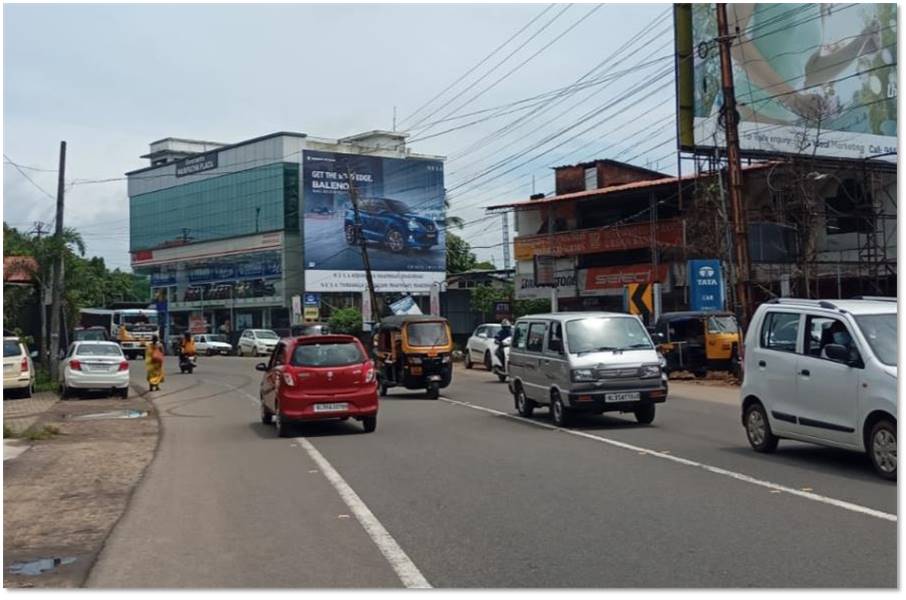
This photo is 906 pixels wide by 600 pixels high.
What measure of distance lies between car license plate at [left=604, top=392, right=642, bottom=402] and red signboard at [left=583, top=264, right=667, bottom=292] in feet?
93.1

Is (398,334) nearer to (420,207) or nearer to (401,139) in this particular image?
(420,207)

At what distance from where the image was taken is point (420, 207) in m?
84.3

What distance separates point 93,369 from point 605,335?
15715mm

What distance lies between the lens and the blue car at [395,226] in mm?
80500

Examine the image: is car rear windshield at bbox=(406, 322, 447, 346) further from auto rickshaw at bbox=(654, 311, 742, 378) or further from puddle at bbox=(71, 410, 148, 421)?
auto rickshaw at bbox=(654, 311, 742, 378)

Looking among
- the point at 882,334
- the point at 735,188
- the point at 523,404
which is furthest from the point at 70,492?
the point at 735,188

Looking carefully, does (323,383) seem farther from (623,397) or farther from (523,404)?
(623,397)

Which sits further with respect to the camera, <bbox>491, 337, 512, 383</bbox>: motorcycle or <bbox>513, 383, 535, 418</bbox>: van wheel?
<bbox>491, 337, 512, 383</bbox>: motorcycle

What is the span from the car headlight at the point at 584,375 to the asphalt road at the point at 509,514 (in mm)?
832

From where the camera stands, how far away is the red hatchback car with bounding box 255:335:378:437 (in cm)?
1622

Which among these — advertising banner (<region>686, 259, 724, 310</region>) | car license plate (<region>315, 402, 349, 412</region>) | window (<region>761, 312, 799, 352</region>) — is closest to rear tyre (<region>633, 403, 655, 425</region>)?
window (<region>761, 312, 799, 352</region>)

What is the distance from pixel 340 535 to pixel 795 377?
19.5 feet

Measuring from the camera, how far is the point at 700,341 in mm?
28484

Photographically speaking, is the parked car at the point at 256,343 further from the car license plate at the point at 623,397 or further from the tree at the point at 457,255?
the car license plate at the point at 623,397
